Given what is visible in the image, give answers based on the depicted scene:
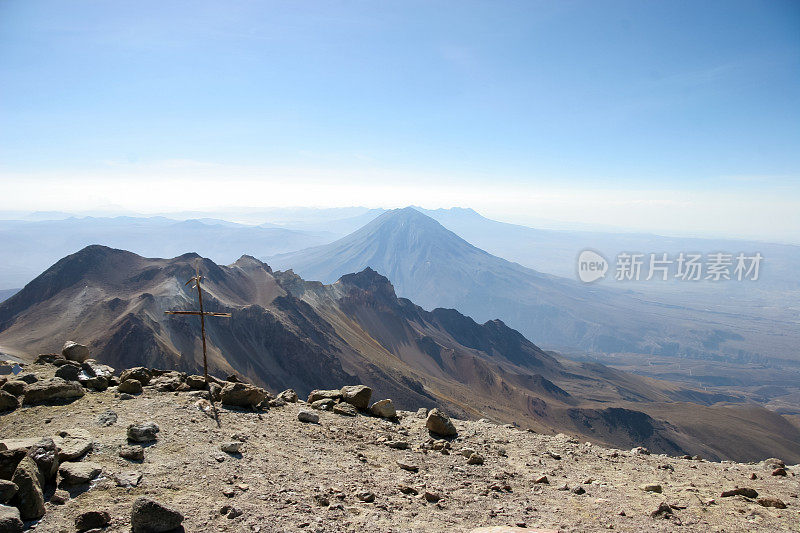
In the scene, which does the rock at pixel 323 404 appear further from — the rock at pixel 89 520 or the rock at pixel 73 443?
the rock at pixel 89 520

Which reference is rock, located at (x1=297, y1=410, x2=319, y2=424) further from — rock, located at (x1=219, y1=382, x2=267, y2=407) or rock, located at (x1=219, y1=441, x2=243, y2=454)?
rock, located at (x1=219, y1=441, x2=243, y2=454)

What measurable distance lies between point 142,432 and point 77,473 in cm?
167

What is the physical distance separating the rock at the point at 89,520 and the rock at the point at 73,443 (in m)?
1.72

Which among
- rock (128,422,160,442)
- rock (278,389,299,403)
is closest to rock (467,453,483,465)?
rock (278,389,299,403)

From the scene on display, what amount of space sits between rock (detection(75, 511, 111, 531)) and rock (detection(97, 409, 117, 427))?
358 centimetres

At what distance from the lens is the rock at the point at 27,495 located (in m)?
5.37

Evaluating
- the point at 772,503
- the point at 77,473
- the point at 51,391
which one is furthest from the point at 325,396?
the point at 772,503

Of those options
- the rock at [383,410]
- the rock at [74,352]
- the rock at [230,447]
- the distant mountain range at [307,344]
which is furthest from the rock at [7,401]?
the distant mountain range at [307,344]

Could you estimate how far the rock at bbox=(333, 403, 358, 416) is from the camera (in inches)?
466

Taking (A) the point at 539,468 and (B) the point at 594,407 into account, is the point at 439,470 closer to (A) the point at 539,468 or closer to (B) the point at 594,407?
(A) the point at 539,468

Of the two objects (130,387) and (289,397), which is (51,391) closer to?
(130,387)

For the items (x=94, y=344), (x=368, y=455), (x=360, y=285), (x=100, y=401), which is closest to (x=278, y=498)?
(x=368, y=455)

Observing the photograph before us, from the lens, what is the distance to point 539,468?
9703 millimetres

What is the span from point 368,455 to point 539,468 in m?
4.05
